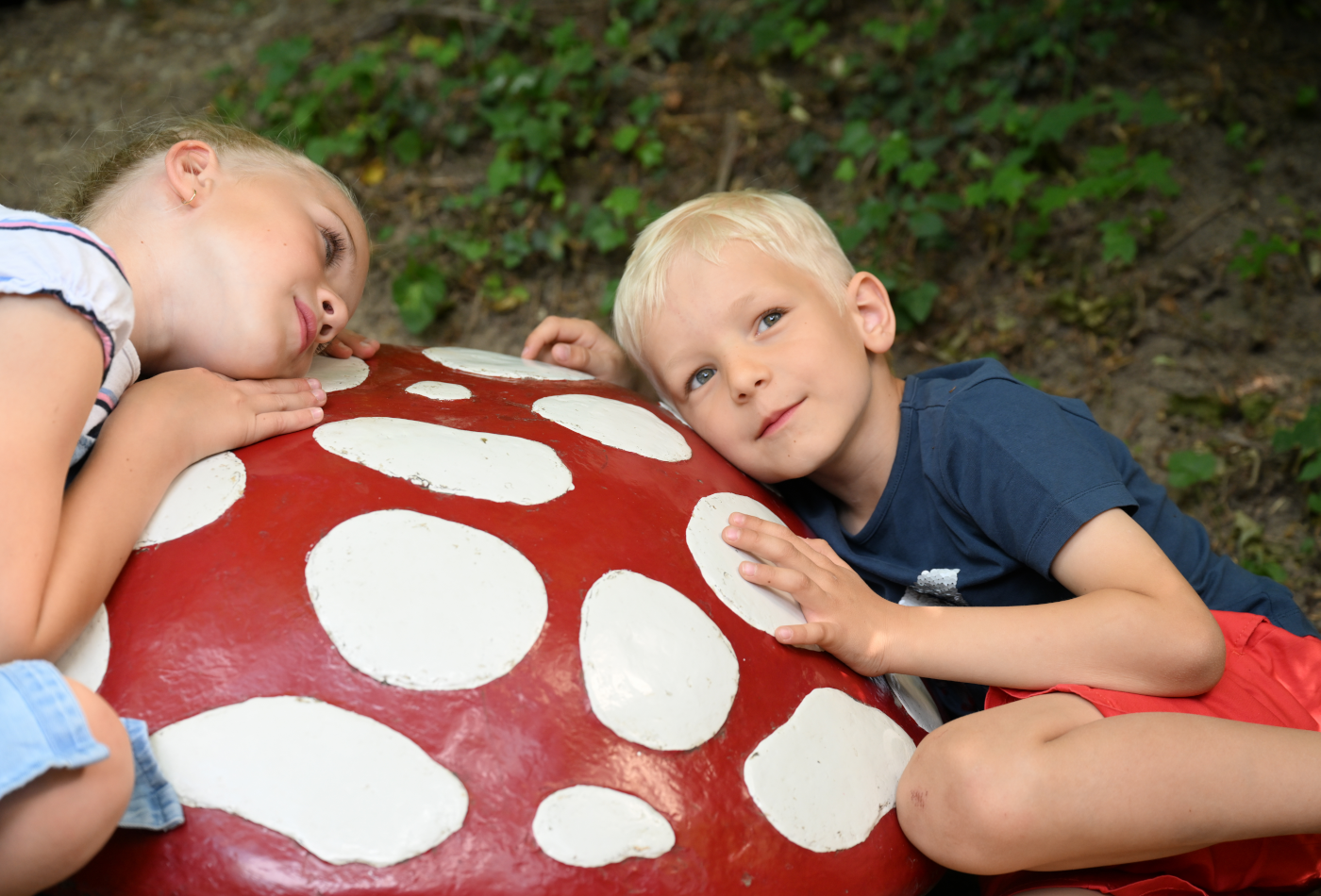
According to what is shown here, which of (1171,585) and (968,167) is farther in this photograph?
(968,167)

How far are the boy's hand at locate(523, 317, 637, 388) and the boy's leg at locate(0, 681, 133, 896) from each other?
1.31 metres

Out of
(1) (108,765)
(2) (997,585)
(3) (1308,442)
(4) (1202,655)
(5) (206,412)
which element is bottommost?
(3) (1308,442)

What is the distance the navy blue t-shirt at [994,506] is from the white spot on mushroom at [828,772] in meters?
0.40

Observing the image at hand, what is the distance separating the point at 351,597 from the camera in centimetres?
126

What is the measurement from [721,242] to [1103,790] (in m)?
1.10

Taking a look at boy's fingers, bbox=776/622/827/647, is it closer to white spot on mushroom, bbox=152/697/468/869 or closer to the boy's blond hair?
white spot on mushroom, bbox=152/697/468/869

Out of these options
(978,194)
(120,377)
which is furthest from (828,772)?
(978,194)

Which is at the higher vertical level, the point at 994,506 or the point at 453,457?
the point at 453,457

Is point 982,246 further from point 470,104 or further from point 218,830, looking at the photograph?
point 218,830

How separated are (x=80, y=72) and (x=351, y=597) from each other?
5169 millimetres

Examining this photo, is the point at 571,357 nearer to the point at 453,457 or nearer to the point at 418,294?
the point at 453,457

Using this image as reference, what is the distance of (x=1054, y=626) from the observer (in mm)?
1516

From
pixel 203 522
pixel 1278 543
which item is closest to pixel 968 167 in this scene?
pixel 1278 543

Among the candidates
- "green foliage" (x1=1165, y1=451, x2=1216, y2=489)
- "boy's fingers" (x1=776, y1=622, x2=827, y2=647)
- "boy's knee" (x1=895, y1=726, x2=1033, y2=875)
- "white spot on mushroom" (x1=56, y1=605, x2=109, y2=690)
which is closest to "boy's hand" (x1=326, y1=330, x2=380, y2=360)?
"white spot on mushroom" (x1=56, y1=605, x2=109, y2=690)
